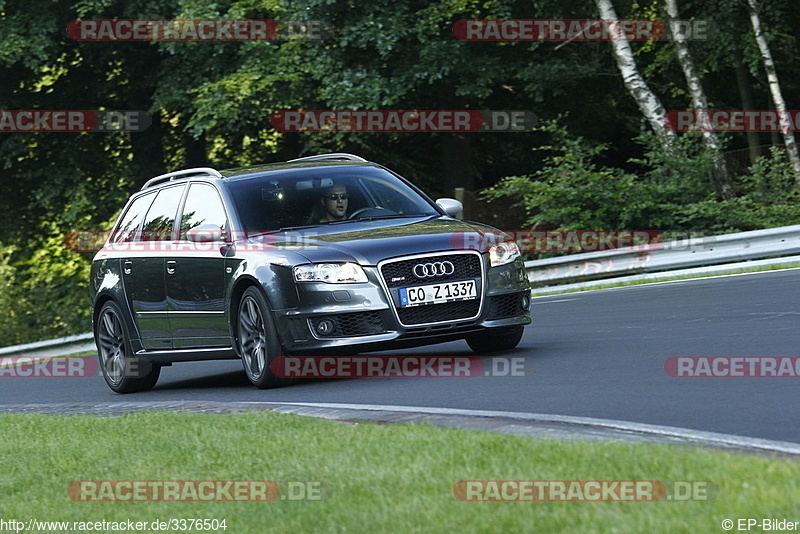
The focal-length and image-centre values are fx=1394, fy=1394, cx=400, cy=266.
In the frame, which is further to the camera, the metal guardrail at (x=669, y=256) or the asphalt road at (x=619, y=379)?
the metal guardrail at (x=669, y=256)

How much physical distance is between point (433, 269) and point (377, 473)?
420cm

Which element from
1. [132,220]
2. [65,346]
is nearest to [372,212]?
[132,220]

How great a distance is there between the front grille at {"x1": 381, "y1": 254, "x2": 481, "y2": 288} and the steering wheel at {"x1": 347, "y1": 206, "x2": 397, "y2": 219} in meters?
1.20

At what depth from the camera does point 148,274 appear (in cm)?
1205

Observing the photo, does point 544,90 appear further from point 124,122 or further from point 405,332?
point 405,332

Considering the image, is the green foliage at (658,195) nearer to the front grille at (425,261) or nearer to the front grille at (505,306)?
the front grille at (505,306)

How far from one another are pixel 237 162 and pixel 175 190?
2257 centimetres

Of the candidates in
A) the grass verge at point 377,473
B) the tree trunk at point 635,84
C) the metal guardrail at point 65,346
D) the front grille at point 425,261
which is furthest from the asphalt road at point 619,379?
the tree trunk at point 635,84

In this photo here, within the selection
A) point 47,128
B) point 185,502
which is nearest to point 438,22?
point 47,128

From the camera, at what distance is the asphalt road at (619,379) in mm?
7746

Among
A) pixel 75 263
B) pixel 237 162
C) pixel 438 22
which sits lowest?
pixel 75 263

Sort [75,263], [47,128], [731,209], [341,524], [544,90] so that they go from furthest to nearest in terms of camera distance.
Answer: [75,263]
[47,128]
[544,90]
[731,209]
[341,524]

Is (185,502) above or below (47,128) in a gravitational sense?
below

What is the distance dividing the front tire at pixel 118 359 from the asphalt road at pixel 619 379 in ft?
0.55
